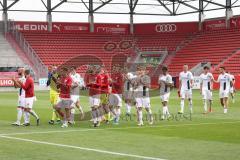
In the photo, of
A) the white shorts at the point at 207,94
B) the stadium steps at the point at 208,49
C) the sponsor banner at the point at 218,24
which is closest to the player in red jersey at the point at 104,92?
the white shorts at the point at 207,94

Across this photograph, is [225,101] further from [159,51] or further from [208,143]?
[159,51]

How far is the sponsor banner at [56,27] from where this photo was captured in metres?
62.8

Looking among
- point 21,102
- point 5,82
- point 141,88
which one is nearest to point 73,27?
point 5,82

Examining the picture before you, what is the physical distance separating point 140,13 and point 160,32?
11.2 feet

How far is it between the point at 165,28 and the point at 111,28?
6531 mm

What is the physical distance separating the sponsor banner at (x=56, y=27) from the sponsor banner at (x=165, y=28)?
669 centimetres

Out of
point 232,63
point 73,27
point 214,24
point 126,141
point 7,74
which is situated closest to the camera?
point 126,141

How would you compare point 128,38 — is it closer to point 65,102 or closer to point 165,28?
point 165,28

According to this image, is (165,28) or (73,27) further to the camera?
(165,28)

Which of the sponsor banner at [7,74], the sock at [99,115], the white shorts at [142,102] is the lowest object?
the sock at [99,115]

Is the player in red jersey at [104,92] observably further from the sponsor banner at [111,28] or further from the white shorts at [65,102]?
the sponsor banner at [111,28]

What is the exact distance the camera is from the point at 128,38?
66.9 metres

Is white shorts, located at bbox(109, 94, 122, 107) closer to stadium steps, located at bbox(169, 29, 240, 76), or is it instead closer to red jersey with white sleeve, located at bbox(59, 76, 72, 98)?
red jersey with white sleeve, located at bbox(59, 76, 72, 98)

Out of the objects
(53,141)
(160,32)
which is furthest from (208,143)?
(160,32)
